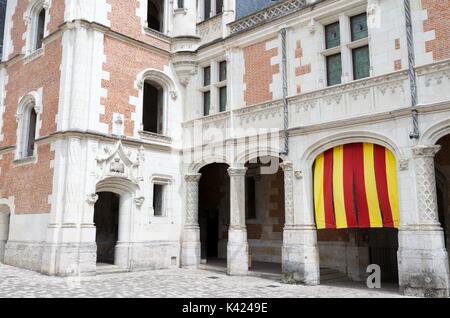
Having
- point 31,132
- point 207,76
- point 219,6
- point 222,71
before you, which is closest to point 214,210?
point 207,76

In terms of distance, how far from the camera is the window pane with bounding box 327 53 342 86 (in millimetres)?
11789

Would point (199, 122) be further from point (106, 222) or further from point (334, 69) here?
point (106, 222)

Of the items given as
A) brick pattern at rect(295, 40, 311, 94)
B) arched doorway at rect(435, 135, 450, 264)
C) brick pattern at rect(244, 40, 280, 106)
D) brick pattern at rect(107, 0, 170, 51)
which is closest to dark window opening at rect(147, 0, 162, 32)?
brick pattern at rect(107, 0, 170, 51)

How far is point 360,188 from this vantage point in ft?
35.7

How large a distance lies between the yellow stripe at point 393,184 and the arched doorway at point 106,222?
34.6 feet

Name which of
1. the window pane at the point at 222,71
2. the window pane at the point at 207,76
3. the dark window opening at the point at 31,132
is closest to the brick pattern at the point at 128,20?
the window pane at the point at 207,76

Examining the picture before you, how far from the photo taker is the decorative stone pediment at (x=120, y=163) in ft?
43.2

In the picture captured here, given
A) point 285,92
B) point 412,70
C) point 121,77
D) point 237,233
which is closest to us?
point 412,70

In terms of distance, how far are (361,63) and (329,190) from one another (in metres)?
3.59

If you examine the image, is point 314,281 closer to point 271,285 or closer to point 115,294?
point 271,285

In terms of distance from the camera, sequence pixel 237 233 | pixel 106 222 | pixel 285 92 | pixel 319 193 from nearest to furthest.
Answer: pixel 319 193
pixel 285 92
pixel 237 233
pixel 106 222

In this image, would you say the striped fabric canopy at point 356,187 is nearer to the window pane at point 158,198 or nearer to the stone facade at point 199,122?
the stone facade at point 199,122
